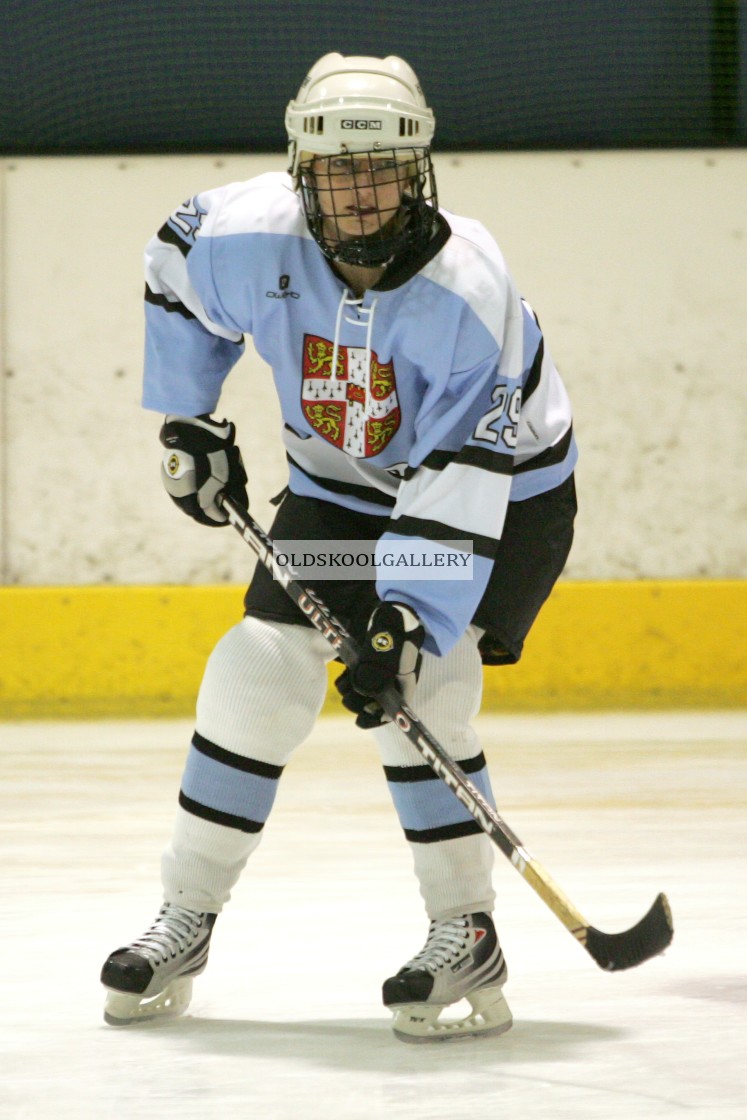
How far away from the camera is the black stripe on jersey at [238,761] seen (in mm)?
1659

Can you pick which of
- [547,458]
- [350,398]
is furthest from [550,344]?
[350,398]

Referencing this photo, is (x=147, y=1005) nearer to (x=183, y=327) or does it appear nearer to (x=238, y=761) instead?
(x=238, y=761)

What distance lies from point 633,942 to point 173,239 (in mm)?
916

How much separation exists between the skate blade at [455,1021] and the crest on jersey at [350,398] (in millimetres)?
585

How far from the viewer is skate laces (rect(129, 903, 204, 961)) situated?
166 centimetres

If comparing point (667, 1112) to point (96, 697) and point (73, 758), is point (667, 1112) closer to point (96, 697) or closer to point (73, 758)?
point (73, 758)

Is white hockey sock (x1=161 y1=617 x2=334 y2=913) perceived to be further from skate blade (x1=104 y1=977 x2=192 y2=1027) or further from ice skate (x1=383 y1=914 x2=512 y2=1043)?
ice skate (x1=383 y1=914 x2=512 y2=1043)

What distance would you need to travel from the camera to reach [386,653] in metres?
1.54

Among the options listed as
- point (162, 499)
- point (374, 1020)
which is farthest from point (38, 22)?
point (374, 1020)

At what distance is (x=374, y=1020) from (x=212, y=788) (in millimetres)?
307

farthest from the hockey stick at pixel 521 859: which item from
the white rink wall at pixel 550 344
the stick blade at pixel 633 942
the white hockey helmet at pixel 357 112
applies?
the white rink wall at pixel 550 344

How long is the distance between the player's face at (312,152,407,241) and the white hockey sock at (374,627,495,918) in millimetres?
460

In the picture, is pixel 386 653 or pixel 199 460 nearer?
pixel 386 653

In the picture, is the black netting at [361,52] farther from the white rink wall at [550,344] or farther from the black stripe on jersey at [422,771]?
the black stripe on jersey at [422,771]
